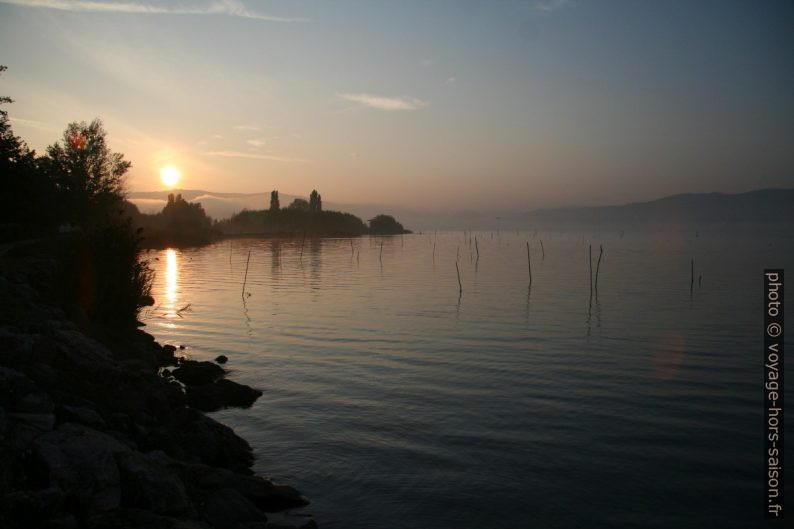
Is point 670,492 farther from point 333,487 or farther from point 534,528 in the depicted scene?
point 333,487

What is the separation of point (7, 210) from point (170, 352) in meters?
32.0

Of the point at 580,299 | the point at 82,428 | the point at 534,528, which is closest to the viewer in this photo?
the point at 82,428

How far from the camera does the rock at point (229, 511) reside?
360 inches

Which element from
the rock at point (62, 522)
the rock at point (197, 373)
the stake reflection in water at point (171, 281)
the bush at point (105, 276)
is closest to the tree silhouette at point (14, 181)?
the stake reflection in water at point (171, 281)

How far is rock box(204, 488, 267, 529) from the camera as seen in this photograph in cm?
913

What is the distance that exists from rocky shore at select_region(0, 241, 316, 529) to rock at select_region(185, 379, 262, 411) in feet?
0.22

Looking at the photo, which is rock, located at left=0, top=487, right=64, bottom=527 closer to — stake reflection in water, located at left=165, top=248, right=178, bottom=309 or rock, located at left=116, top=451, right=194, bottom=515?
rock, located at left=116, top=451, right=194, bottom=515

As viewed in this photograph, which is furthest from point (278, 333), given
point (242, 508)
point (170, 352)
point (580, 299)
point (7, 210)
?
point (7, 210)

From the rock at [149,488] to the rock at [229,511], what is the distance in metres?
0.50

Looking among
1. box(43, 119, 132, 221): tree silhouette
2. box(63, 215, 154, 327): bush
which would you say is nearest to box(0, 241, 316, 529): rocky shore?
box(63, 215, 154, 327): bush

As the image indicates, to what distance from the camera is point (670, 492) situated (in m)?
12.1

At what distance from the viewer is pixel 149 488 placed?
852 centimetres

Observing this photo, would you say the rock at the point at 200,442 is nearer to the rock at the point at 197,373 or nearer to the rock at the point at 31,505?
the rock at the point at 31,505

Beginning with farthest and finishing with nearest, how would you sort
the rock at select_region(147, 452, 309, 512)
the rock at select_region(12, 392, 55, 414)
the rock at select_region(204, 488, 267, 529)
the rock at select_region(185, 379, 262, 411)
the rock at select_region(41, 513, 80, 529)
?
1. the rock at select_region(185, 379, 262, 411)
2. the rock at select_region(147, 452, 309, 512)
3. the rock at select_region(204, 488, 267, 529)
4. the rock at select_region(12, 392, 55, 414)
5. the rock at select_region(41, 513, 80, 529)
